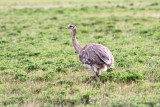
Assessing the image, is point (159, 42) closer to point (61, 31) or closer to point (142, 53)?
point (142, 53)

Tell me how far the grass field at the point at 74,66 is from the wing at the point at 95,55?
47 cm

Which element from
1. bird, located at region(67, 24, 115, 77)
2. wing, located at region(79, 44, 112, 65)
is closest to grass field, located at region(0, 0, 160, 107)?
bird, located at region(67, 24, 115, 77)

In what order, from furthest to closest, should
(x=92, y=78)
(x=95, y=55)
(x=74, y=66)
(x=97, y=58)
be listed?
(x=74, y=66), (x=92, y=78), (x=95, y=55), (x=97, y=58)

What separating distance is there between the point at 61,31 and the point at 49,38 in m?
2.60

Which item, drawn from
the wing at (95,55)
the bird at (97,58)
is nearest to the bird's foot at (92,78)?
the bird at (97,58)

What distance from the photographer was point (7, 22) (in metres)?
26.9

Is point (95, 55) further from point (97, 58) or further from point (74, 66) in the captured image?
point (74, 66)

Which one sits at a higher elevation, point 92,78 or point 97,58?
point 97,58

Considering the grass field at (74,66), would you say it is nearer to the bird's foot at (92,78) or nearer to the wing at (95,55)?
the bird's foot at (92,78)

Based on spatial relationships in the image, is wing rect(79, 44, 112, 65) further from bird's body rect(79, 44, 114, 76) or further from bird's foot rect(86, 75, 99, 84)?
bird's foot rect(86, 75, 99, 84)

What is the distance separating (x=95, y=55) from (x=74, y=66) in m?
2.26

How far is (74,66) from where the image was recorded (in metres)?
13.6

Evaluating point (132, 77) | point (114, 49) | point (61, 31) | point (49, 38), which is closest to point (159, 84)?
point (132, 77)

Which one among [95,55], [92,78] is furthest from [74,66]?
[95,55]
